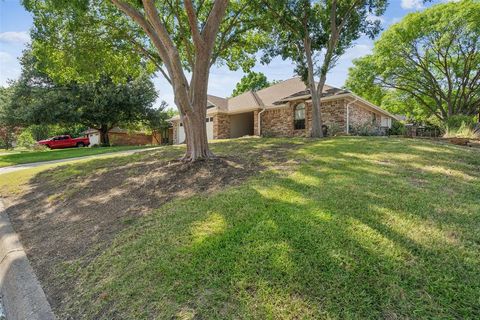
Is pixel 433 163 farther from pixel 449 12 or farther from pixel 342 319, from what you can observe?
pixel 449 12

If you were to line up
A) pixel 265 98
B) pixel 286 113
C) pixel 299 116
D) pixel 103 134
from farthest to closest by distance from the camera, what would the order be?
pixel 103 134
pixel 265 98
pixel 286 113
pixel 299 116

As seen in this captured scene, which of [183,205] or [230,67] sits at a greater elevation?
[230,67]

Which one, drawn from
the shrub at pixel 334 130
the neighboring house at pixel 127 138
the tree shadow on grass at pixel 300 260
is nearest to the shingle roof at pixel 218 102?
the shrub at pixel 334 130

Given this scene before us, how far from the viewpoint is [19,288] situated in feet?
9.86

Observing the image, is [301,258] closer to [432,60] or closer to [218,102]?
[218,102]

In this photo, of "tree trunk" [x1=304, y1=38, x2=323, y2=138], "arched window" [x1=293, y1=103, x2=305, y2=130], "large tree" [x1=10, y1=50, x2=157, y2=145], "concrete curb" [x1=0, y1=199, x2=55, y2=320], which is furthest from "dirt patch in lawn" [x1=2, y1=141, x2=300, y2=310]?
"large tree" [x1=10, y1=50, x2=157, y2=145]

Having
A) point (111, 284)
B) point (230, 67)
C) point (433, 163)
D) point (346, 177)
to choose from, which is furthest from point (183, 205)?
point (230, 67)

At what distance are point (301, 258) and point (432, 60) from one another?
2491 cm

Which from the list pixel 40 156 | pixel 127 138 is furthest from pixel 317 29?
pixel 127 138

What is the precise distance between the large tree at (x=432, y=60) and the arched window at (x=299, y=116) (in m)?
7.84

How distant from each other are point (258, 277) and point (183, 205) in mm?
2199

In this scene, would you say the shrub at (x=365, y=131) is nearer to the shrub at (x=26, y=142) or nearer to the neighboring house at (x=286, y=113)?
the neighboring house at (x=286, y=113)

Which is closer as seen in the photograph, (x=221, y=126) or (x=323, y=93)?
(x=323, y=93)

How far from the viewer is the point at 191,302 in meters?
2.29
